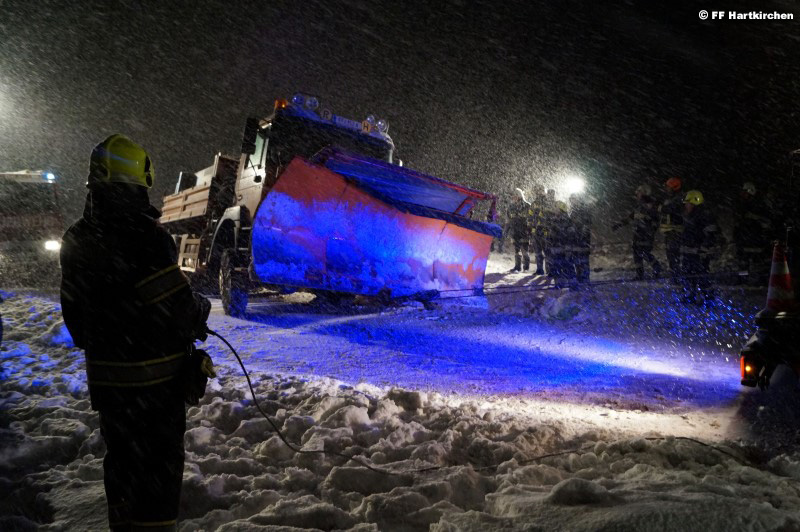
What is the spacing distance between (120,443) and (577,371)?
4565 millimetres

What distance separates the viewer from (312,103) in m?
7.73

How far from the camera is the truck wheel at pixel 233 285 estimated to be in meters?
7.46

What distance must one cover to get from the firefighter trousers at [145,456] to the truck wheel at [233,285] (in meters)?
5.90

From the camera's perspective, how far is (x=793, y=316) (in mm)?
2801

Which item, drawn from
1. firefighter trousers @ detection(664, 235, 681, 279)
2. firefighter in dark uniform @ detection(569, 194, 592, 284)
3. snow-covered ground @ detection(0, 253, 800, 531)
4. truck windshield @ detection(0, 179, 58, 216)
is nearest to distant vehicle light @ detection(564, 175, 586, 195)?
firefighter in dark uniform @ detection(569, 194, 592, 284)

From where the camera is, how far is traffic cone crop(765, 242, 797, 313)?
2996 millimetres

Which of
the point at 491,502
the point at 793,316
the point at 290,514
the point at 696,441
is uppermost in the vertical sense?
the point at 793,316

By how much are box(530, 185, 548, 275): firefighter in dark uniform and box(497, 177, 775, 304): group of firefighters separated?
27 centimetres

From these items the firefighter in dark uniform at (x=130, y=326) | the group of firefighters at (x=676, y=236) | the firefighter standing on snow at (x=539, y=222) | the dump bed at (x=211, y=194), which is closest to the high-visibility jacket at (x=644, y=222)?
the group of firefighters at (x=676, y=236)

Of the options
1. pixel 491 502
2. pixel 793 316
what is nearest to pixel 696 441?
pixel 793 316

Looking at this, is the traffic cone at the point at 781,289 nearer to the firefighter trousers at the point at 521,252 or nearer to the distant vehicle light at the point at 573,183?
the firefighter trousers at the point at 521,252

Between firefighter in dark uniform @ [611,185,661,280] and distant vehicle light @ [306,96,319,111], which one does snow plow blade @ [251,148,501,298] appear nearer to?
distant vehicle light @ [306,96,319,111]

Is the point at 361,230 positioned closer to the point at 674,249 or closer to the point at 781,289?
the point at 781,289

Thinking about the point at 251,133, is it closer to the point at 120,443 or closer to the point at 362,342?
the point at 362,342
